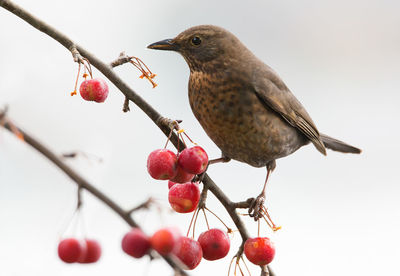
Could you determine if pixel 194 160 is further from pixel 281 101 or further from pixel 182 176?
pixel 281 101

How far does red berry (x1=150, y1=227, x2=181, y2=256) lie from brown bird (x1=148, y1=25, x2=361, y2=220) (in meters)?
1.88

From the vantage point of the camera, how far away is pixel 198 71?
10.6ft

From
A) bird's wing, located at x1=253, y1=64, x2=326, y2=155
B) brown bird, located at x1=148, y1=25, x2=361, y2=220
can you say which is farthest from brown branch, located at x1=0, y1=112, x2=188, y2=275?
bird's wing, located at x1=253, y1=64, x2=326, y2=155

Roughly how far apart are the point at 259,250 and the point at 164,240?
1.12 meters

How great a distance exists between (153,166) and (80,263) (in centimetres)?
55

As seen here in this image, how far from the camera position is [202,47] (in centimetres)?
326

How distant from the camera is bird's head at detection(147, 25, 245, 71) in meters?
3.21

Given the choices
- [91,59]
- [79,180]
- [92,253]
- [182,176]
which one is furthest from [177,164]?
[79,180]

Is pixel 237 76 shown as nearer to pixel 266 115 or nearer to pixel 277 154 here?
pixel 266 115

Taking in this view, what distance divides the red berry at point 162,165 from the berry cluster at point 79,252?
0.52 metres

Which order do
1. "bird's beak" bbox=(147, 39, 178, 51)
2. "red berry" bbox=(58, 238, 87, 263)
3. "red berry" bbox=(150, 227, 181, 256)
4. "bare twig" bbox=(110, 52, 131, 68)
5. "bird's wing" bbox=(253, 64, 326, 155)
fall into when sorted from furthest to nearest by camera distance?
"bird's wing" bbox=(253, 64, 326, 155)
"bird's beak" bbox=(147, 39, 178, 51)
"bare twig" bbox=(110, 52, 131, 68)
"red berry" bbox=(58, 238, 87, 263)
"red berry" bbox=(150, 227, 181, 256)

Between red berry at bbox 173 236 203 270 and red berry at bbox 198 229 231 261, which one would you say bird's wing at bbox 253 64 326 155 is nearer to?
red berry at bbox 198 229 231 261

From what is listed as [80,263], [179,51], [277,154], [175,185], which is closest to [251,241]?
[175,185]

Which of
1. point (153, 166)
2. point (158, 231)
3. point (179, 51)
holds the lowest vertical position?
point (158, 231)
